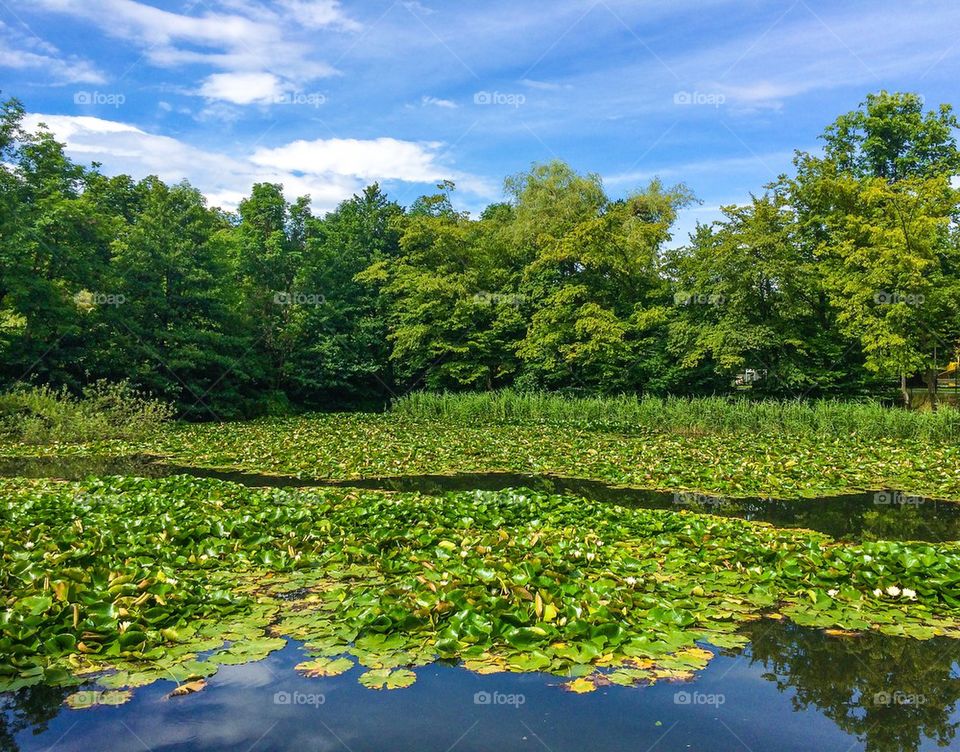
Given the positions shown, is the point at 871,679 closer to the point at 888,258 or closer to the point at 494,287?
the point at 888,258

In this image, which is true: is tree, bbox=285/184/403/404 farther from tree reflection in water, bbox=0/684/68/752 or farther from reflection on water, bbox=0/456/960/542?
tree reflection in water, bbox=0/684/68/752

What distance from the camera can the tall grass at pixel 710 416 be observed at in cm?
1563

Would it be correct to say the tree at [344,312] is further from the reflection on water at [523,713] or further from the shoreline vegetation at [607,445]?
the reflection on water at [523,713]

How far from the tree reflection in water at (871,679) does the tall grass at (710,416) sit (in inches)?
459

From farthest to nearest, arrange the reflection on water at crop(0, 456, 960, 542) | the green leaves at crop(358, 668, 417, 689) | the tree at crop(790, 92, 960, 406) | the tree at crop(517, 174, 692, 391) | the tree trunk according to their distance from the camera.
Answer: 1. the tree at crop(517, 174, 692, 391)
2. the tree trunk
3. the tree at crop(790, 92, 960, 406)
4. the reflection on water at crop(0, 456, 960, 542)
5. the green leaves at crop(358, 668, 417, 689)

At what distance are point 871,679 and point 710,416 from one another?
13643mm

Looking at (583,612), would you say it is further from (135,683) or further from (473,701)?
(135,683)

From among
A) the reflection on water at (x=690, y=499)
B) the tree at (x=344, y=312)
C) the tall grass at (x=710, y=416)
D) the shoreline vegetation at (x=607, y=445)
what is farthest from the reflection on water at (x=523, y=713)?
the tree at (x=344, y=312)

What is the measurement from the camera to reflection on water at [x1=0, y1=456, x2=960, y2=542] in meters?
8.52

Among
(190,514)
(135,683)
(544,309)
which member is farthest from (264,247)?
(135,683)

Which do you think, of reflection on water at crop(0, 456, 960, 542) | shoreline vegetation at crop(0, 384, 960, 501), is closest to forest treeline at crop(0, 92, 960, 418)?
shoreline vegetation at crop(0, 384, 960, 501)

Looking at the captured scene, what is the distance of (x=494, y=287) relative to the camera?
2867 cm

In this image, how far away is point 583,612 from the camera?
4.87 meters

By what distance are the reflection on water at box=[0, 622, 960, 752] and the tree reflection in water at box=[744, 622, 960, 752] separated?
1 cm
